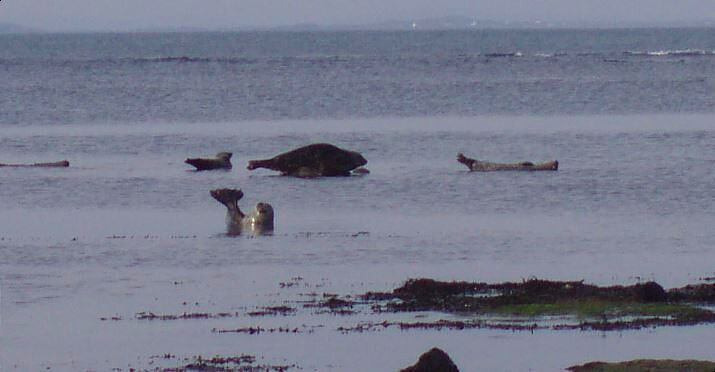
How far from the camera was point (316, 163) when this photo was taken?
40.2m

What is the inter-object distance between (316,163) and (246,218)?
10.0m

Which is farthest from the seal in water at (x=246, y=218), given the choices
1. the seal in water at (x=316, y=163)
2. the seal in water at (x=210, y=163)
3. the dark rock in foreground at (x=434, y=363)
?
the dark rock in foreground at (x=434, y=363)

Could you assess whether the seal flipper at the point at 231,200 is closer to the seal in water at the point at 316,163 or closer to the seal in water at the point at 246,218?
the seal in water at the point at 246,218

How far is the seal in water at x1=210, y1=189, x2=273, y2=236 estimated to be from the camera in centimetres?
2987

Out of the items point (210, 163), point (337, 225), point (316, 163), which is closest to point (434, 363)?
point (337, 225)

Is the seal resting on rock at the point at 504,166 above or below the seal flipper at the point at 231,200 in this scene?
below

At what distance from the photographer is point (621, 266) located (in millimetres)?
24859

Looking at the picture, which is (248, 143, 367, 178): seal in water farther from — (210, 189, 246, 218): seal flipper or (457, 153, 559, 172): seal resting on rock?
(210, 189, 246, 218): seal flipper

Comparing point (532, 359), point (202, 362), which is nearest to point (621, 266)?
point (532, 359)

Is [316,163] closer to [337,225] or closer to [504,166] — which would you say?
[504,166]

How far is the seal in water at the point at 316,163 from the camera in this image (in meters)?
40.2

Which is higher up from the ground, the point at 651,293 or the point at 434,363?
the point at 434,363

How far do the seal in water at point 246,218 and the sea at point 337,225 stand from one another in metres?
0.43

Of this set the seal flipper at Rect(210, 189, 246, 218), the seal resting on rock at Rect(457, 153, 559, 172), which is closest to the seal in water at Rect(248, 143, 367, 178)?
the seal resting on rock at Rect(457, 153, 559, 172)
